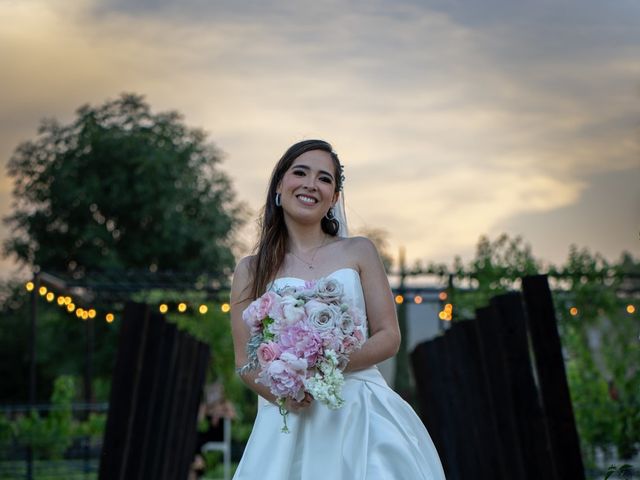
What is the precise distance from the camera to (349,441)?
15.6 ft

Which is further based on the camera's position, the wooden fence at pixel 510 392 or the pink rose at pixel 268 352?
the wooden fence at pixel 510 392

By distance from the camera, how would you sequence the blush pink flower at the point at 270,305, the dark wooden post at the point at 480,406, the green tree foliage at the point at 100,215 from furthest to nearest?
Answer: the green tree foliage at the point at 100,215, the dark wooden post at the point at 480,406, the blush pink flower at the point at 270,305

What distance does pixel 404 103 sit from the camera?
521 inches

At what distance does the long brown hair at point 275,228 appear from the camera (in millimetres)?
5055

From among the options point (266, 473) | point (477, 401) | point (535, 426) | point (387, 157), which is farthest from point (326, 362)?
point (387, 157)

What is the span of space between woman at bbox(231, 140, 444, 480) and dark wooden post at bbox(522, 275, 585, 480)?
1.31 m

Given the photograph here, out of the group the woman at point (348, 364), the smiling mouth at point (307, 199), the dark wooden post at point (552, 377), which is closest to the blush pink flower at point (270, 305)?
the woman at point (348, 364)

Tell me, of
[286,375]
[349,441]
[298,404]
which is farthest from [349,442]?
[286,375]

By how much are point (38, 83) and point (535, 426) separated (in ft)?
45.1

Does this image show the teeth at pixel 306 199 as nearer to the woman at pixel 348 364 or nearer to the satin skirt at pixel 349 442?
the woman at pixel 348 364

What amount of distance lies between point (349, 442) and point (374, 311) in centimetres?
56

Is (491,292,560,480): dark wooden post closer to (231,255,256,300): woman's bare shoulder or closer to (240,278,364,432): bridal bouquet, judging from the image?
(231,255,256,300): woman's bare shoulder

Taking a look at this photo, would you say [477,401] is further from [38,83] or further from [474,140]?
[38,83]

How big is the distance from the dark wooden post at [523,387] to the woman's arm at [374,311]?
181cm
